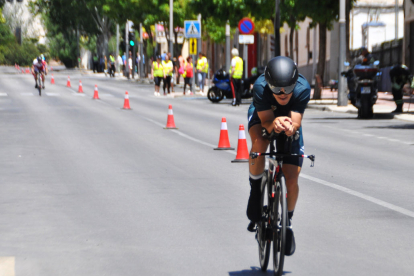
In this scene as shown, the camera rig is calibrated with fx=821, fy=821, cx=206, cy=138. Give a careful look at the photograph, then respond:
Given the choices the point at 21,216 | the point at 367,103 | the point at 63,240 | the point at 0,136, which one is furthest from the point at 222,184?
the point at 367,103

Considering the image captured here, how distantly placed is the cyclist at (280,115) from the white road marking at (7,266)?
5.58 feet

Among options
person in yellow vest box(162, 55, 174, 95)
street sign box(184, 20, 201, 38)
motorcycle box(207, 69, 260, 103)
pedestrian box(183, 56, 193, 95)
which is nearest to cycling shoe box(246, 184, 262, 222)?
motorcycle box(207, 69, 260, 103)

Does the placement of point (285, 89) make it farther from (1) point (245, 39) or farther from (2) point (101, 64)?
(2) point (101, 64)

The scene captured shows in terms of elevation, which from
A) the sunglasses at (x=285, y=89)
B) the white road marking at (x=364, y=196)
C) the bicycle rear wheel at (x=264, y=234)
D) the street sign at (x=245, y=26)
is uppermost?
the street sign at (x=245, y=26)

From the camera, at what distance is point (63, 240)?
6699mm

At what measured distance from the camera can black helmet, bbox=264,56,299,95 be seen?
518cm

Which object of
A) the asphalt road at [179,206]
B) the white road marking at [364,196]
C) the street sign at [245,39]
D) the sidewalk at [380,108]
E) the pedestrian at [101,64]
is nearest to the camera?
the asphalt road at [179,206]

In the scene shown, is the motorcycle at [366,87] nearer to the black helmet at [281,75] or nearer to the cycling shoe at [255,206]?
the cycling shoe at [255,206]

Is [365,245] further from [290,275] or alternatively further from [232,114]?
[232,114]

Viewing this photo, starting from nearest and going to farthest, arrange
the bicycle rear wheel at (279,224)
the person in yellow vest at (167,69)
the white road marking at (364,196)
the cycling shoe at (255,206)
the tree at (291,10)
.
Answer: the bicycle rear wheel at (279,224), the cycling shoe at (255,206), the white road marking at (364,196), the tree at (291,10), the person in yellow vest at (167,69)

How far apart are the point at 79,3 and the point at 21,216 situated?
68.4 meters

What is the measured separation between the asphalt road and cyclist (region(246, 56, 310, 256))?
1.94 feet

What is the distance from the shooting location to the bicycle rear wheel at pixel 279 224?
200 inches

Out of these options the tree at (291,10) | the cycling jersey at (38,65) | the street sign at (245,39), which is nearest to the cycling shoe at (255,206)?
the tree at (291,10)
